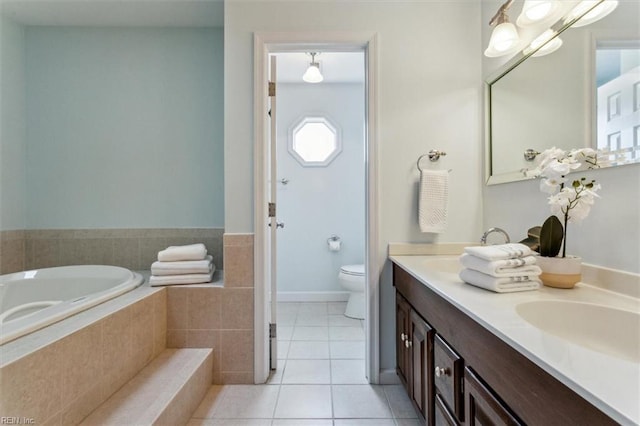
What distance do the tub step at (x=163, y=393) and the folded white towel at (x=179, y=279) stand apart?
385 millimetres

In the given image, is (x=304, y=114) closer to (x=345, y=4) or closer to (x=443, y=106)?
(x=345, y=4)

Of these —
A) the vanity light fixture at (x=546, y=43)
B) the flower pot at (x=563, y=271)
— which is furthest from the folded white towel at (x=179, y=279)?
the vanity light fixture at (x=546, y=43)

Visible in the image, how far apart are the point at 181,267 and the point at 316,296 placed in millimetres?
1691

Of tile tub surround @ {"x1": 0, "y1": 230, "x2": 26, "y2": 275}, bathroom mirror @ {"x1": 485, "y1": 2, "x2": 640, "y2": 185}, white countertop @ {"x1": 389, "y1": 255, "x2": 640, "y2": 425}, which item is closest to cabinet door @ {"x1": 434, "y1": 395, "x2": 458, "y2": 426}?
white countertop @ {"x1": 389, "y1": 255, "x2": 640, "y2": 425}

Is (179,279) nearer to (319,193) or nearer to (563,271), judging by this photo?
(319,193)

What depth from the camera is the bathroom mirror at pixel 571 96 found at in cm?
88

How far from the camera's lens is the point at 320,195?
3.02 metres

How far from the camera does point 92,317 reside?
1196 millimetres

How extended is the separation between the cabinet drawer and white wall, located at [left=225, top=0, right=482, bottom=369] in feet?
2.01

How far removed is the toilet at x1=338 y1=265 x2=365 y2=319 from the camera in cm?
247

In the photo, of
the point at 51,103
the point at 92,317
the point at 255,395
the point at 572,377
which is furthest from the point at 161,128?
the point at 572,377

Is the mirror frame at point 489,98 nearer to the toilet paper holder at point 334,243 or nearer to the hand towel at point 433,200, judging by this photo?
the hand towel at point 433,200

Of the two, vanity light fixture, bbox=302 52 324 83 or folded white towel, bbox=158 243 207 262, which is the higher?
vanity light fixture, bbox=302 52 324 83

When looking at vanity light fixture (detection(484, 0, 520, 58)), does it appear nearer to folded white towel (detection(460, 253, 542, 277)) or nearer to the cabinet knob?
folded white towel (detection(460, 253, 542, 277))
